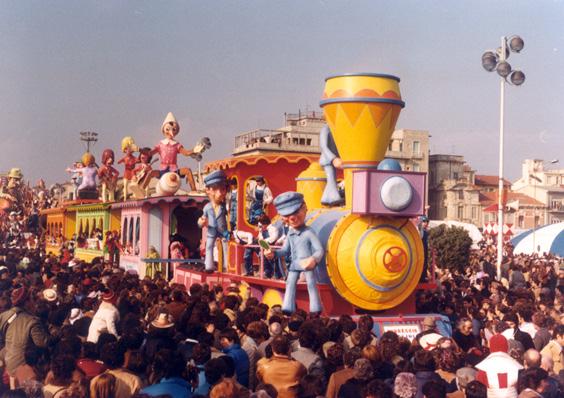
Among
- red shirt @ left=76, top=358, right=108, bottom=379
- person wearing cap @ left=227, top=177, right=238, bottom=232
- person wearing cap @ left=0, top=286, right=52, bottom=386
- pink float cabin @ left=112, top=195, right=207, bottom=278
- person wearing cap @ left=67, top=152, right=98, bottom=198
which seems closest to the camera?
red shirt @ left=76, top=358, right=108, bottom=379

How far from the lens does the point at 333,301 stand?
412 inches

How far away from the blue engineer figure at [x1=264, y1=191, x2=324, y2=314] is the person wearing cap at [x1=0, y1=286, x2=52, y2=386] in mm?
3724

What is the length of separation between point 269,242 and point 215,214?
6.61 ft

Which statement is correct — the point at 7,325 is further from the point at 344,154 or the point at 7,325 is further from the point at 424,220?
the point at 424,220

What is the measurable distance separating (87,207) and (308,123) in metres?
42.0

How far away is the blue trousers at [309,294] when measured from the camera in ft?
32.5

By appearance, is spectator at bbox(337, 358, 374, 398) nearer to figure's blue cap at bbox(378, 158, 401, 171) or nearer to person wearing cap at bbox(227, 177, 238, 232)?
figure's blue cap at bbox(378, 158, 401, 171)

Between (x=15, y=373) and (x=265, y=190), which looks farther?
(x=265, y=190)

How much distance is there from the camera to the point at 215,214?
42.9 feet

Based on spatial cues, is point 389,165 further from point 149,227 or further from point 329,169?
point 149,227

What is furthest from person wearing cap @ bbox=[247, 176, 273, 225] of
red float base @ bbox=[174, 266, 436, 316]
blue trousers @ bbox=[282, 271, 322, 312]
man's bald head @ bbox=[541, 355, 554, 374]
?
man's bald head @ bbox=[541, 355, 554, 374]

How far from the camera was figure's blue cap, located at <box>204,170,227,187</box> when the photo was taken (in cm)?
1303

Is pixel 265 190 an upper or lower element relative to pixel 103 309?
upper

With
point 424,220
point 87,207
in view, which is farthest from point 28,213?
point 424,220
